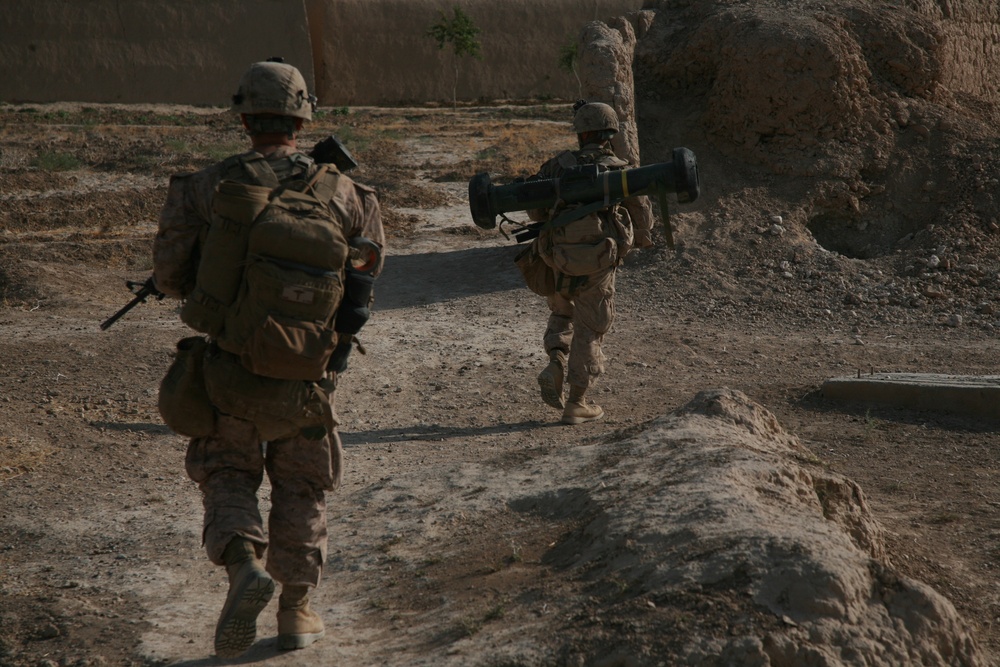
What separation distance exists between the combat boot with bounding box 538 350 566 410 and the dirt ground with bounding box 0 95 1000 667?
0.16 metres

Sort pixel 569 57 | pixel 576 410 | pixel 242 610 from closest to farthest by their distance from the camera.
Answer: pixel 242 610
pixel 576 410
pixel 569 57

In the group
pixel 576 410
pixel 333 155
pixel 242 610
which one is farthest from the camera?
pixel 576 410

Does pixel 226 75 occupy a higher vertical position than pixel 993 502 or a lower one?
higher

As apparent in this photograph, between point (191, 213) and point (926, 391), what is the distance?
4.47 m

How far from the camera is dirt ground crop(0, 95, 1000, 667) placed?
3504mm

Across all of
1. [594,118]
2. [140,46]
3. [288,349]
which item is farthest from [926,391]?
[140,46]

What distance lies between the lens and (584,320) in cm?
600

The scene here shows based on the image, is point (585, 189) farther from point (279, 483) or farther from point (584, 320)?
point (279, 483)

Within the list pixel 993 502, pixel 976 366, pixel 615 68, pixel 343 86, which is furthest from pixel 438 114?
pixel 993 502

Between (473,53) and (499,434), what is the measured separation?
68.2ft

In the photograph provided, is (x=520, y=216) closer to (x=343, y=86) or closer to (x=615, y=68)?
(x=615, y=68)

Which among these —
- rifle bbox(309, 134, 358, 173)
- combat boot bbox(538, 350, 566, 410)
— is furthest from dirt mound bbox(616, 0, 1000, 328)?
rifle bbox(309, 134, 358, 173)

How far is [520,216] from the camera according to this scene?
40.5 feet

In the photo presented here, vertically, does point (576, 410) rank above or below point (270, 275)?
below
